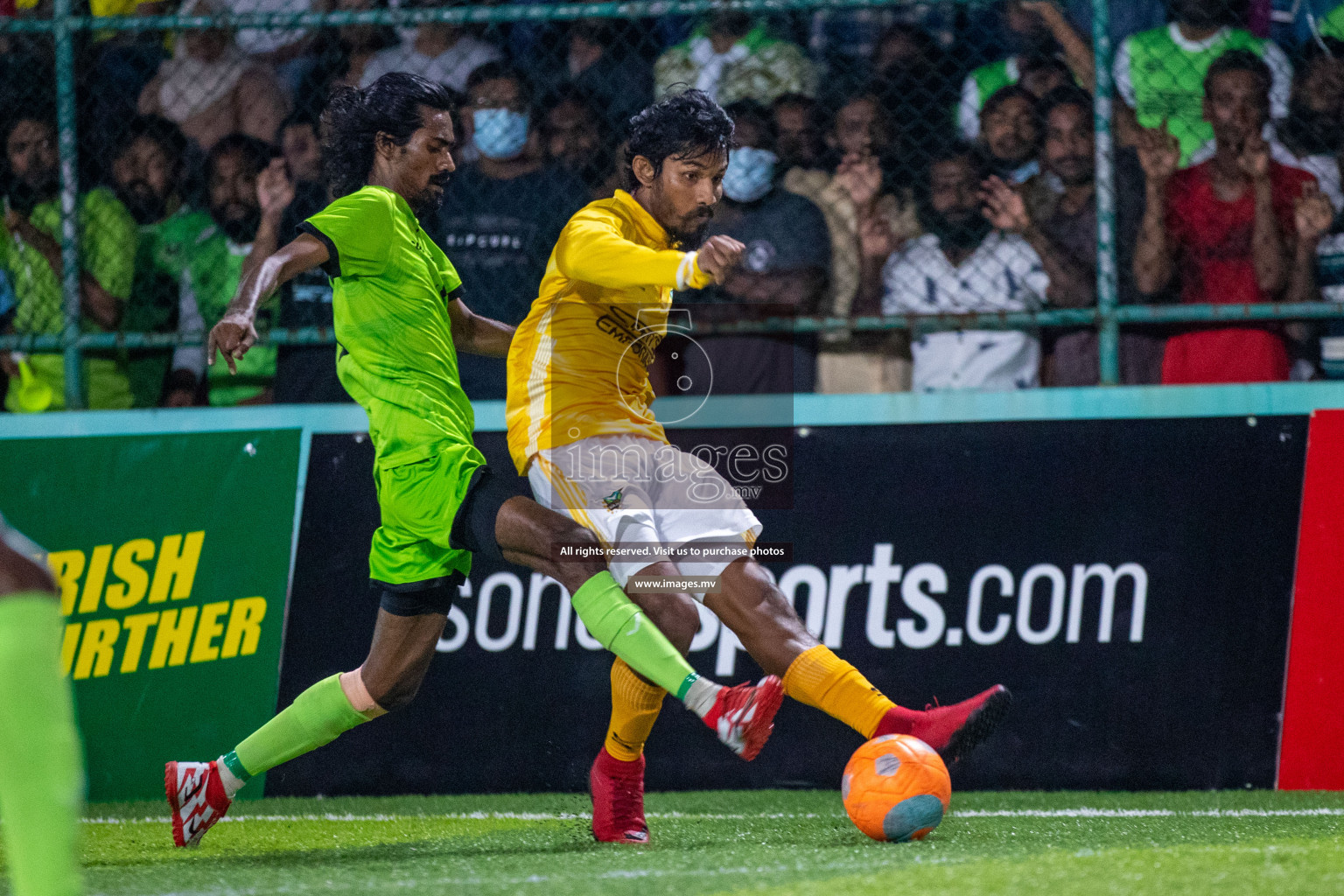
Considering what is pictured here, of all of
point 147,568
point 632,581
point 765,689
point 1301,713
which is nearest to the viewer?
point 765,689

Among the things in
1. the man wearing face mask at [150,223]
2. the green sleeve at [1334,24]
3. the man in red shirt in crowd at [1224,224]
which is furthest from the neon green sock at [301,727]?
the green sleeve at [1334,24]

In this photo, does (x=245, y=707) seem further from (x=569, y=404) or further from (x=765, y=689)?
(x=765, y=689)

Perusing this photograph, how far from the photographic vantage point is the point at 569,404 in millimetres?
4059

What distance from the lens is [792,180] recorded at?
573 cm

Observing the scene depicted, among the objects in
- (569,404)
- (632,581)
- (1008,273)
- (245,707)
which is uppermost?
(1008,273)

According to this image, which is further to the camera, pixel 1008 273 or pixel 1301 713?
pixel 1008 273

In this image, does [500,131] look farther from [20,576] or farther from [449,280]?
[20,576]

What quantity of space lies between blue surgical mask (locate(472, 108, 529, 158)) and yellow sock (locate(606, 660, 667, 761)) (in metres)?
2.54

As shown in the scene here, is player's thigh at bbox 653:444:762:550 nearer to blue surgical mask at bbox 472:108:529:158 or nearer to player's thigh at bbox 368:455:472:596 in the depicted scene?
player's thigh at bbox 368:455:472:596

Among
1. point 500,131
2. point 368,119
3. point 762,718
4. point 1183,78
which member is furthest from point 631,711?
point 1183,78

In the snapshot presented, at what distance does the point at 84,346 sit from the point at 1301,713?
186 inches

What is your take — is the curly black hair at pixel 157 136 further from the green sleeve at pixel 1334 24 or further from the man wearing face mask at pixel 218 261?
the green sleeve at pixel 1334 24

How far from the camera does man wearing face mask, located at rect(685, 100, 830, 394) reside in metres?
5.46

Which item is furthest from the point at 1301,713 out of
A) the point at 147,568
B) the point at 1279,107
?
the point at 147,568
